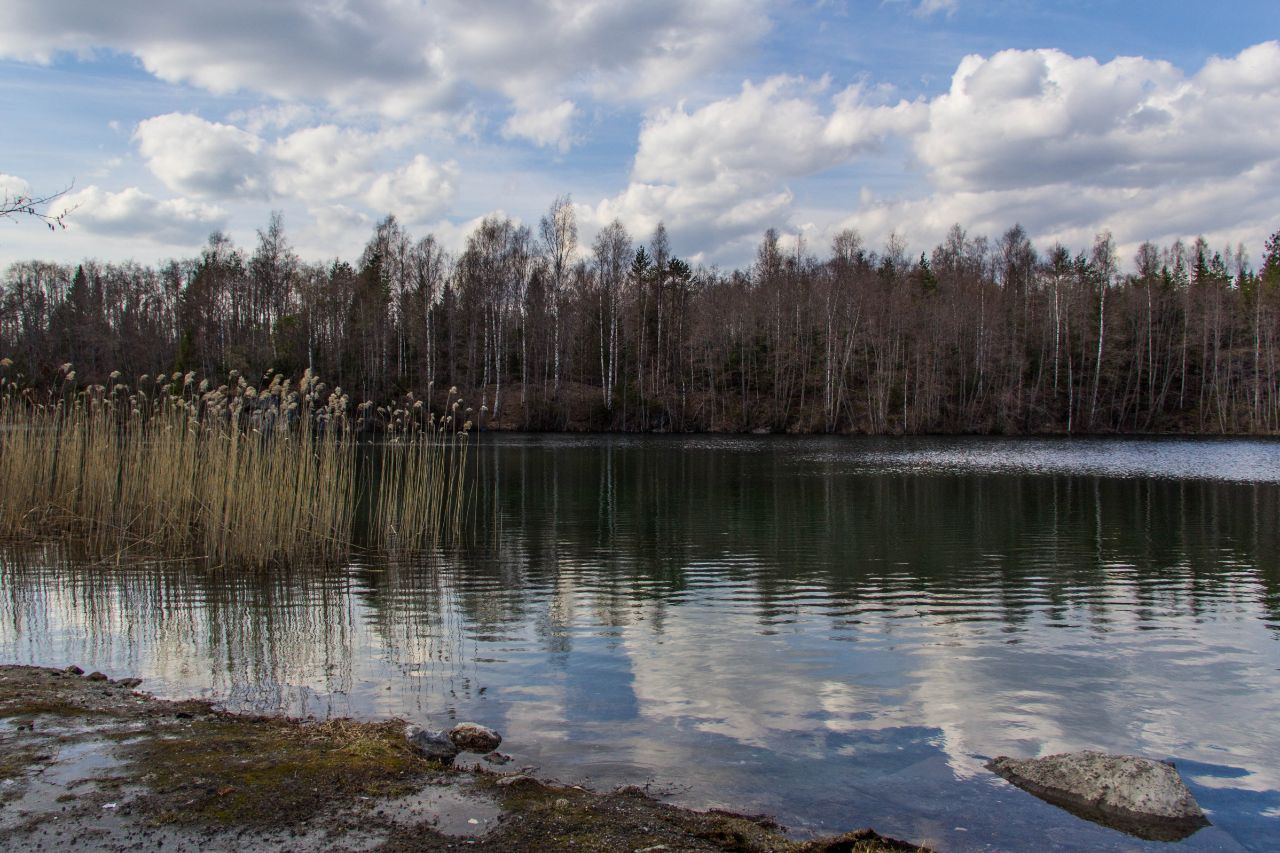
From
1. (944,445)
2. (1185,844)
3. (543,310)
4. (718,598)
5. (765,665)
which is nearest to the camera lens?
(1185,844)

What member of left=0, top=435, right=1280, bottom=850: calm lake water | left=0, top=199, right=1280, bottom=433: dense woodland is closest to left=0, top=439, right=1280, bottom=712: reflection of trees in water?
left=0, top=435, right=1280, bottom=850: calm lake water

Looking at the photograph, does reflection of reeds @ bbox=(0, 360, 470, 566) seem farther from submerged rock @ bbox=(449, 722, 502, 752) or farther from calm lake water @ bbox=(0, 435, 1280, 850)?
submerged rock @ bbox=(449, 722, 502, 752)

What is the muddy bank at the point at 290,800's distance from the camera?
439 centimetres

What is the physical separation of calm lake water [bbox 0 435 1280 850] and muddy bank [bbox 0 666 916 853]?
823mm

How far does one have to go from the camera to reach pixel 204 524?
14.5 meters

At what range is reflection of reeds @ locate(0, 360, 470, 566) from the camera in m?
13.5

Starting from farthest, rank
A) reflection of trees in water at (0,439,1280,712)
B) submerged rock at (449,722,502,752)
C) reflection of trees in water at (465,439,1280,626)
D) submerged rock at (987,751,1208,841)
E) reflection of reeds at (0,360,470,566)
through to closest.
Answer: reflection of reeds at (0,360,470,566) → reflection of trees in water at (465,439,1280,626) → reflection of trees in water at (0,439,1280,712) → submerged rock at (449,722,502,752) → submerged rock at (987,751,1208,841)

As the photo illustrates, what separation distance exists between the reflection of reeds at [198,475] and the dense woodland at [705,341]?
4749cm

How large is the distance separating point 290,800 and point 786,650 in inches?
234

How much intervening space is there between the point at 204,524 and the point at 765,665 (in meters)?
10.3

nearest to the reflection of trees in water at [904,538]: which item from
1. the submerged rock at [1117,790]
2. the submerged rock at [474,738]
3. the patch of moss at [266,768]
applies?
the submerged rock at [474,738]

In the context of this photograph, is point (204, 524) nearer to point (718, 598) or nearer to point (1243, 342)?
point (718, 598)

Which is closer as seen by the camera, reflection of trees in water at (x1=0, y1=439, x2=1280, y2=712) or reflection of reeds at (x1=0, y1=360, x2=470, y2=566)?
reflection of trees in water at (x1=0, y1=439, x2=1280, y2=712)

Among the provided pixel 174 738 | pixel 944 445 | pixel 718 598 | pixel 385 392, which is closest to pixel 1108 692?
pixel 718 598
